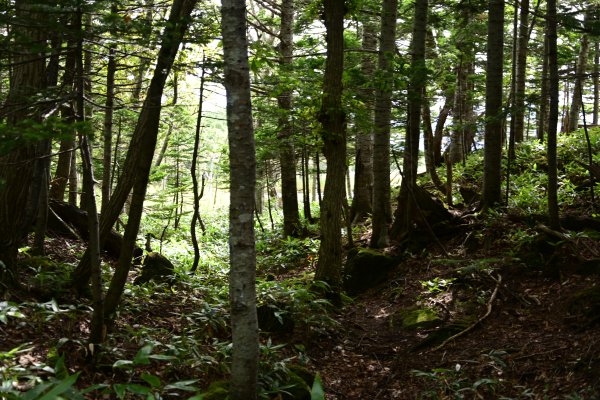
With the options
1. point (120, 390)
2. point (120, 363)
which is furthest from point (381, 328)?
point (120, 390)

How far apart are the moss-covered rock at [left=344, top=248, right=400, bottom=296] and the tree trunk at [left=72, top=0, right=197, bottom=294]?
4.92 metres

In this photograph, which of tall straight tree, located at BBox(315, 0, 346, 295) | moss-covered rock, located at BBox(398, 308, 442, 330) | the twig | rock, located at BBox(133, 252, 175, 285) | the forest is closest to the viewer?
the forest

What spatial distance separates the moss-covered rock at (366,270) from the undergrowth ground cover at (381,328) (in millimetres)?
216

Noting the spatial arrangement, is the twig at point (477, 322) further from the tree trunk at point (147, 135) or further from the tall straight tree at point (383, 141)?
the tree trunk at point (147, 135)

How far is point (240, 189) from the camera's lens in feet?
13.4

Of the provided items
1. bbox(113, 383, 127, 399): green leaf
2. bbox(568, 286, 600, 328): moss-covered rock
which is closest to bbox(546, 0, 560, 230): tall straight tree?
bbox(568, 286, 600, 328): moss-covered rock

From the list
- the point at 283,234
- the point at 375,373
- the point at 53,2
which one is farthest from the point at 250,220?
the point at 283,234

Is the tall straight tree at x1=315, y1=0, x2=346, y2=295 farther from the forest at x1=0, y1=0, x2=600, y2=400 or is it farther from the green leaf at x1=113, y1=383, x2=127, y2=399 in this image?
the green leaf at x1=113, y1=383, x2=127, y2=399

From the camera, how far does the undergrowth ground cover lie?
4.68m

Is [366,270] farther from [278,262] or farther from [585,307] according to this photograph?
[585,307]

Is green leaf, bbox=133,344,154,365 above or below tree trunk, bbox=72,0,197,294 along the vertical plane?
below

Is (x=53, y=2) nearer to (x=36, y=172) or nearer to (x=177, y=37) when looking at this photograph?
(x=177, y=37)

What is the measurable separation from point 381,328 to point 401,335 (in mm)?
514

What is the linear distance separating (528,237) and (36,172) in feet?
25.0
